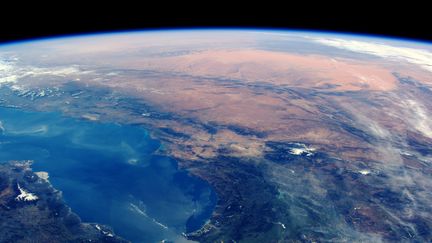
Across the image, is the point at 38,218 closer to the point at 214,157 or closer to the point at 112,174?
the point at 112,174

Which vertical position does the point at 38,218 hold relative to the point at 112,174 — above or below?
above

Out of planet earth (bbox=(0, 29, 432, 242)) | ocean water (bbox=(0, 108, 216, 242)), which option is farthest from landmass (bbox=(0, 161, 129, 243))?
ocean water (bbox=(0, 108, 216, 242))

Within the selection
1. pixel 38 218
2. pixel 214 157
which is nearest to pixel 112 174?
pixel 38 218

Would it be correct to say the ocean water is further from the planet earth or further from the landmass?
the landmass

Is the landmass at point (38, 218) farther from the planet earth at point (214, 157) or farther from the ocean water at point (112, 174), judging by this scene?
the ocean water at point (112, 174)

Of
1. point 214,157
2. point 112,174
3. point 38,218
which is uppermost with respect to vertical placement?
point 214,157

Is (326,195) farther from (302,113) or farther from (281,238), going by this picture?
(302,113)
